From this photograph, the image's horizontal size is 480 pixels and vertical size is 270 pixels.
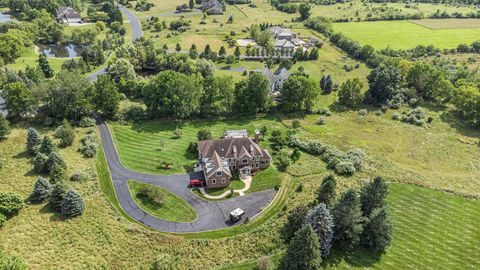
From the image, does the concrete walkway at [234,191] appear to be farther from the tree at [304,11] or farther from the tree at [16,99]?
the tree at [304,11]

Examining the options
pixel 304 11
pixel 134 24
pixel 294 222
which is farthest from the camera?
pixel 304 11

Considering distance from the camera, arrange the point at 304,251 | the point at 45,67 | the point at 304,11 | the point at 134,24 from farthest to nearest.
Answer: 1. the point at 304,11
2. the point at 134,24
3. the point at 45,67
4. the point at 304,251

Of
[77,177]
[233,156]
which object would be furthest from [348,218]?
[77,177]

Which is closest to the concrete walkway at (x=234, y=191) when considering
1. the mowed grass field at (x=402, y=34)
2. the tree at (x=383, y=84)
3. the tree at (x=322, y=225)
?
the tree at (x=322, y=225)

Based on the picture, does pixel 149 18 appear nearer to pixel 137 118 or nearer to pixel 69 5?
pixel 69 5

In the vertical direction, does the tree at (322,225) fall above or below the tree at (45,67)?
below

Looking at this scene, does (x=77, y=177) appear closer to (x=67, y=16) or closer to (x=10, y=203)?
(x=10, y=203)

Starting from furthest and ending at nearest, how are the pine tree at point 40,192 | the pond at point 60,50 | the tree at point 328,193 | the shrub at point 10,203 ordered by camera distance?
the pond at point 60,50, the pine tree at point 40,192, the tree at point 328,193, the shrub at point 10,203

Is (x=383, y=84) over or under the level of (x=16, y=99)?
under
